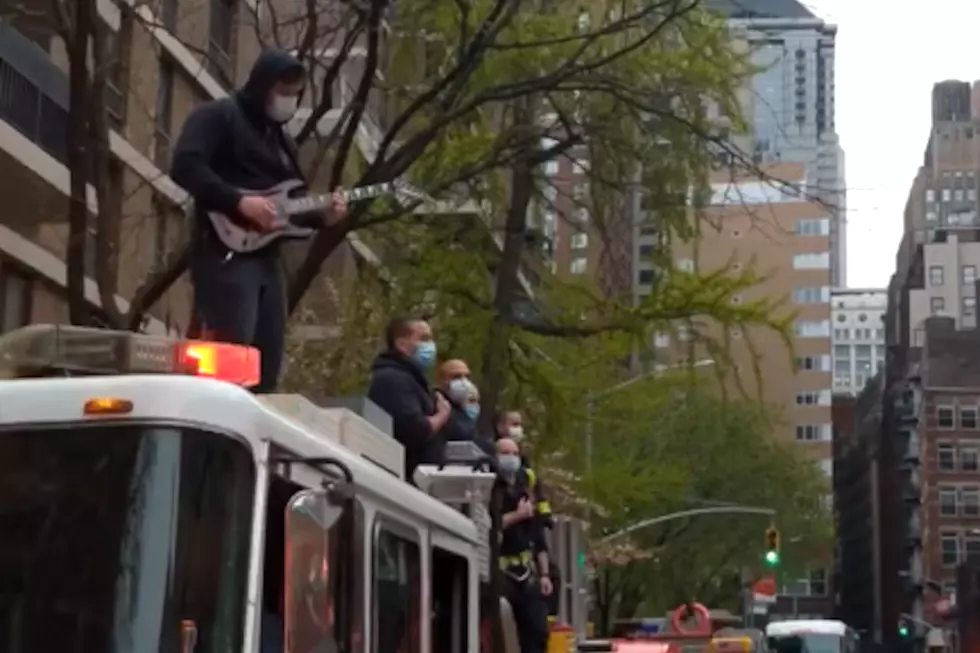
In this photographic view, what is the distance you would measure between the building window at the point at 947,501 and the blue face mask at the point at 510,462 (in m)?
105

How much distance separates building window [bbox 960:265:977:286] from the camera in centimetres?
13725

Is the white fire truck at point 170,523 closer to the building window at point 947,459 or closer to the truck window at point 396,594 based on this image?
the truck window at point 396,594

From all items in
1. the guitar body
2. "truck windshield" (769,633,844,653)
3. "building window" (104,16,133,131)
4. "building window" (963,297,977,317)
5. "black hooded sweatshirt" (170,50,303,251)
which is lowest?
"truck windshield" (769,633,844,653)

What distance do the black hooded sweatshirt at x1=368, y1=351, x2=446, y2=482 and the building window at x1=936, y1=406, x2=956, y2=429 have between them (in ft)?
351

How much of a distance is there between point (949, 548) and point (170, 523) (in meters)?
111

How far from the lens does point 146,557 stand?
4.79 metres

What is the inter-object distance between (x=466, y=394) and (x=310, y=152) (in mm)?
20939

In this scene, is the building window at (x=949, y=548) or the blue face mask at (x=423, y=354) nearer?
the blue face mask at (x=423, y=354)

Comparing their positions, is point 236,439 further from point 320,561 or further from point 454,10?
point 454,10

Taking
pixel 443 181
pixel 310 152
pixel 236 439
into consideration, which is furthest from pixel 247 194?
pixel 310 152

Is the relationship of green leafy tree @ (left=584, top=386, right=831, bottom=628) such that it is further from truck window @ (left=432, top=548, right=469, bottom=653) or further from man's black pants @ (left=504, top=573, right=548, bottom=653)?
truck window @ (left=432, top=548, right=469, bottom=653)

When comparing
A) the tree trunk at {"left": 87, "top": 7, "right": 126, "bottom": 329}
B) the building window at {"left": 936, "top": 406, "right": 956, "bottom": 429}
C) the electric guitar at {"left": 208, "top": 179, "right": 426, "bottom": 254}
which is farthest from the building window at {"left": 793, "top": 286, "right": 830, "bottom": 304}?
the electric guitar at {"left": 208, "top": 179, "right": 426, "bottom": 254}

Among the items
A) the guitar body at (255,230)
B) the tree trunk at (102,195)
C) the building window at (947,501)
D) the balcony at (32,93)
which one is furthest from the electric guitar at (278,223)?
the building window at (947,501)

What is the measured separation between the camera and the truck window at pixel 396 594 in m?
5.78
